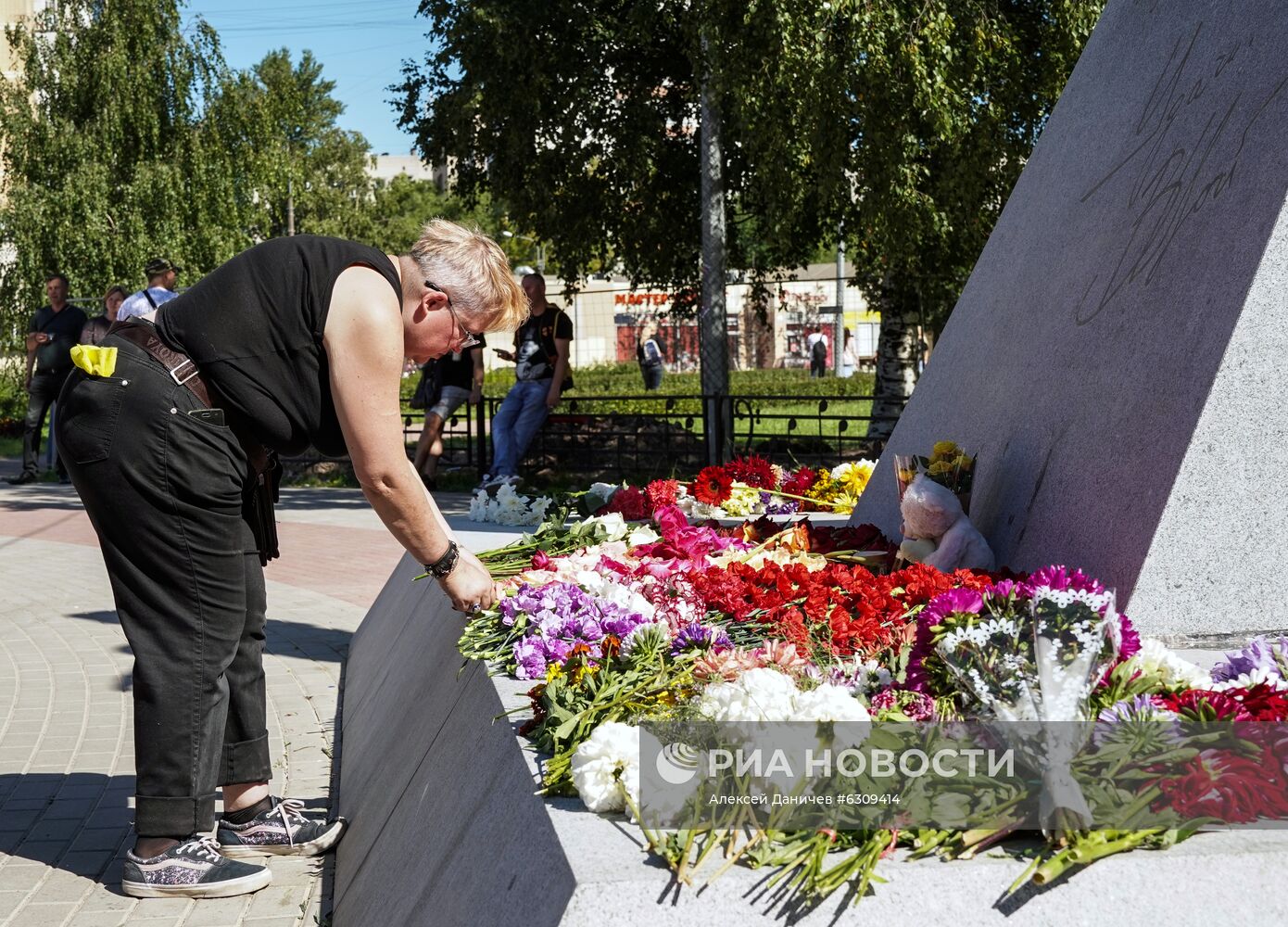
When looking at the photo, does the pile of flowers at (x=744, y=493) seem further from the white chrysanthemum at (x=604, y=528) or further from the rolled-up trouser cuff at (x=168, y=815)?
the rolled-up trouser cuff at (x=168, y=815)

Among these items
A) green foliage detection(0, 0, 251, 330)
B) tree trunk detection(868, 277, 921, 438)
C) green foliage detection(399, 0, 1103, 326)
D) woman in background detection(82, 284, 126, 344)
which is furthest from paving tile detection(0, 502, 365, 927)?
green foliage detection(0, 0, 251, 330)

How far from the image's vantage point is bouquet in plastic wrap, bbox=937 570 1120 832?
6.72 ft

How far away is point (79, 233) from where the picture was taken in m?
20.1

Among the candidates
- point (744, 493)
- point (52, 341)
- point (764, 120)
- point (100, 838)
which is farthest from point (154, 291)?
point (100, 838)

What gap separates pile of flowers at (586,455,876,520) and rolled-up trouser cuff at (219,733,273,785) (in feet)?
5.78

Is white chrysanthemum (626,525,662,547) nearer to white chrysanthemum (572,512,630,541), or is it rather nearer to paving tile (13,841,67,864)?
white chrysanthemum (572,512,630,541)

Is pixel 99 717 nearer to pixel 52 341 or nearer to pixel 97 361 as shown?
pixel 97 361

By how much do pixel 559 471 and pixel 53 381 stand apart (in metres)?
5.07

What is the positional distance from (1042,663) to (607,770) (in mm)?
755

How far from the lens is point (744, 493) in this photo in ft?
17.7

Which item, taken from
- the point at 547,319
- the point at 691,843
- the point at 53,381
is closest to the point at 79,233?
the point at 53,381

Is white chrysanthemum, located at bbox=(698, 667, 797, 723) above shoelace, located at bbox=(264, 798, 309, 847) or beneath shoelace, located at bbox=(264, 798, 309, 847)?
above

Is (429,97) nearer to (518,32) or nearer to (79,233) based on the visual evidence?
(518,32)

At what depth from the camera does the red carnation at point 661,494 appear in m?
4.90
